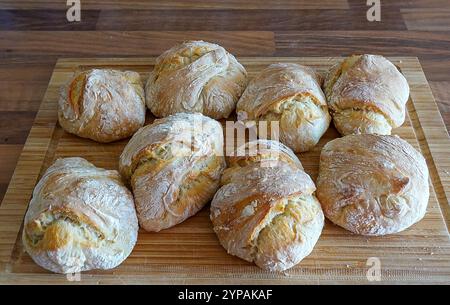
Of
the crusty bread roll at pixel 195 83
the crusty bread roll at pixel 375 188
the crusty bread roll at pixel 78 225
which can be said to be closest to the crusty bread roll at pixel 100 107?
the crusty bread roll at pixel 195 83

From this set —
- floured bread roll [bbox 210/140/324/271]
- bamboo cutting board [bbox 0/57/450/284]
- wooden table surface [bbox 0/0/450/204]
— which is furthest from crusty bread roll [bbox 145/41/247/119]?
wooden table surface [bbox 0/0/450/204]

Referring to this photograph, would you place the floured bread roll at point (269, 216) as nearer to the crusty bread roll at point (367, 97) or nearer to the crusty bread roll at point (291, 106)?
the crusty bread roll at point (291, 106)

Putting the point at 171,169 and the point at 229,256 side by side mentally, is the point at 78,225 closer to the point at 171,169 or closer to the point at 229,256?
the point at 171,169

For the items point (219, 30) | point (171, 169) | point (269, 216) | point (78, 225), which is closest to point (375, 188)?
point (269, 216)

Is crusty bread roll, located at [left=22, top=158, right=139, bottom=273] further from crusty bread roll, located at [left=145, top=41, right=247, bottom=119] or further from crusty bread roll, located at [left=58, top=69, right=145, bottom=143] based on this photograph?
crusty bread roll, located at [left=145, top=41, right=247, bottom=119]

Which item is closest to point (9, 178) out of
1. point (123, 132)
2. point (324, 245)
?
point (123, 132)

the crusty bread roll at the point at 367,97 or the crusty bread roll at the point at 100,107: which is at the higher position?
the crusty bread roll at the point at 367,97

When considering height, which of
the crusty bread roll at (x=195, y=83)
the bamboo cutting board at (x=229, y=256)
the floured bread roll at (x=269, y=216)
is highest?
the crusty bread roll at (x=195, y=83)
